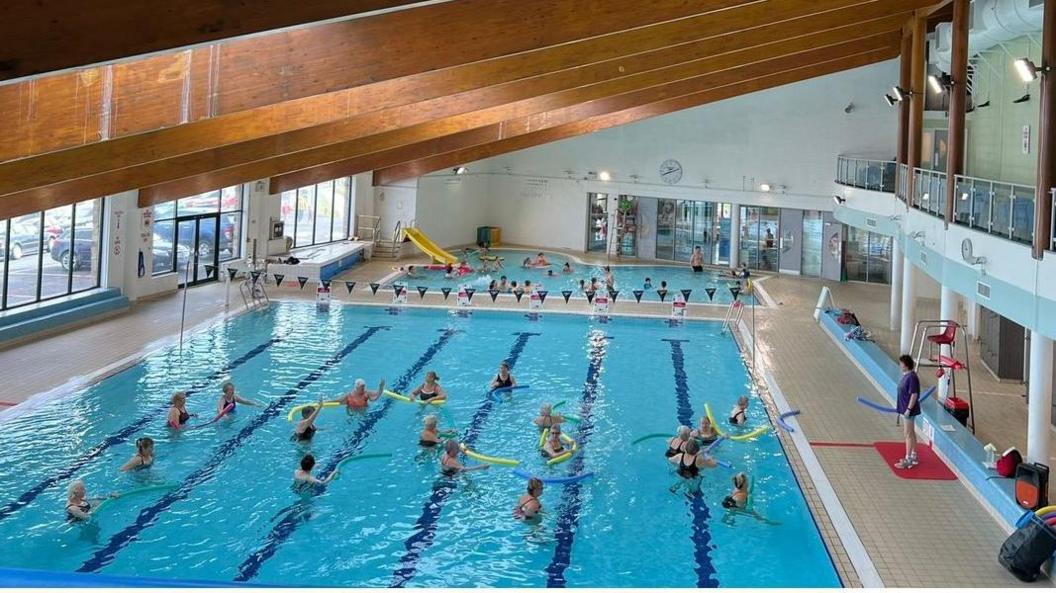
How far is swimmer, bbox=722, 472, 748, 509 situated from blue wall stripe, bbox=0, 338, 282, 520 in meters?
6.15

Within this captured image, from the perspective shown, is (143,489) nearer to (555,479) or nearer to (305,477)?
(305,477)

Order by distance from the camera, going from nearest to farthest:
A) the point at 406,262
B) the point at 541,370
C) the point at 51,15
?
the point at 51,15 → the point at 541,370 → the point at 406,262

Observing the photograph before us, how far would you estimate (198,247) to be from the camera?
66.1ft

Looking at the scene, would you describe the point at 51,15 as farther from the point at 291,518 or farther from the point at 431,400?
the point at 431,400

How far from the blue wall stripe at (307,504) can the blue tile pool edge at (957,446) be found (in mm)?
6003

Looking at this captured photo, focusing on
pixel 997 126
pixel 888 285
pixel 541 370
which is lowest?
pixel 541 370

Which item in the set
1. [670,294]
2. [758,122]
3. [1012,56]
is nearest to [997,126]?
[1012,56]

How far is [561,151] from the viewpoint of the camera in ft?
96.2

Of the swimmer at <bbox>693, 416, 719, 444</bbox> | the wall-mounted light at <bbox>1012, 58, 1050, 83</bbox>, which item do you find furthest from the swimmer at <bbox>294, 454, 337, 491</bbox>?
the wall-mounted light at <bbox>1012, 58, 1050, 83</bbox>

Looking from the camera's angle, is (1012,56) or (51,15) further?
(1012,56)

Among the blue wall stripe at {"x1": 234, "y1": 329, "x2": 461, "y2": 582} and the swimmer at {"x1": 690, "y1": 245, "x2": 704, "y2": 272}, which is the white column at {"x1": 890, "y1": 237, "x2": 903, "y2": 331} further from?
the swimmer at {"x1": 690, "y1": 245, "x2": 704, "y2": 272}

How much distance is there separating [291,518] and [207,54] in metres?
3.98

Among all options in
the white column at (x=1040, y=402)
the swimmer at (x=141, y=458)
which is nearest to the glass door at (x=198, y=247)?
the swimmer at (x=141, y=458)

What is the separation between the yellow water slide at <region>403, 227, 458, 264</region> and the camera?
2478 centimetres
